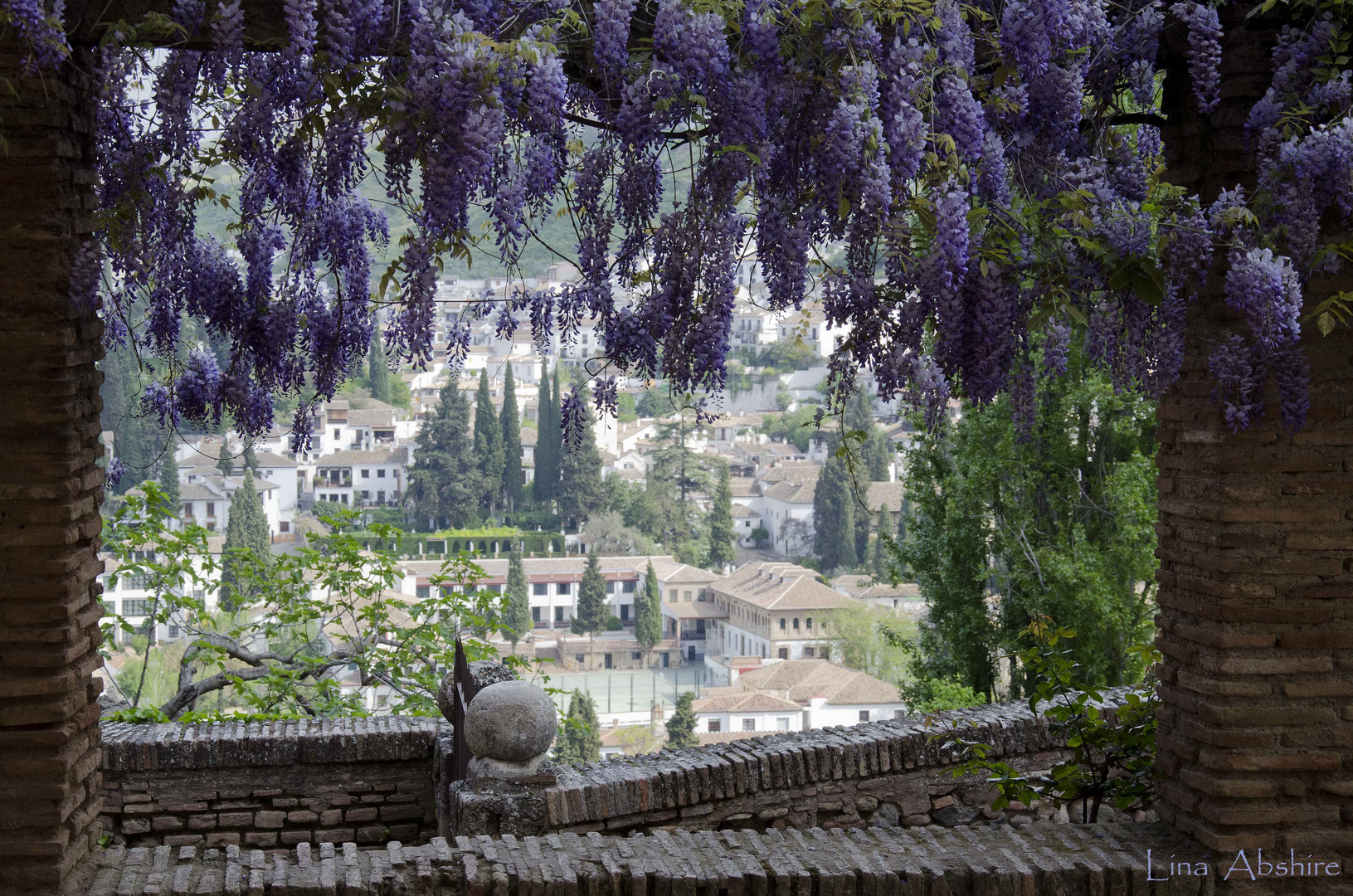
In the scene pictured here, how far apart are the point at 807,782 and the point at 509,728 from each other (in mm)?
1174

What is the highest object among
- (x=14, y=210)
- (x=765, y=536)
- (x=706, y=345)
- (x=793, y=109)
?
(x=793, y=109)

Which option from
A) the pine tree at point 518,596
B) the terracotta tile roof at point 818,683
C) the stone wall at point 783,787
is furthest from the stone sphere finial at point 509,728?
the terracotta tile roof at point 818,683

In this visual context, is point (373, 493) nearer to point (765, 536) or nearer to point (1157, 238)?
point (765, 536)

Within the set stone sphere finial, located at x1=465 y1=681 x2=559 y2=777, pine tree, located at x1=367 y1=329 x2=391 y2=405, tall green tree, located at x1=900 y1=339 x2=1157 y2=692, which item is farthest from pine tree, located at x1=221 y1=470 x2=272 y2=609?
stone sphere finial, located at x1=465 y1=681 x2=559 y2=777

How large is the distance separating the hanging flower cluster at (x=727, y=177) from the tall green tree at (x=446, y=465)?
95.4 feet

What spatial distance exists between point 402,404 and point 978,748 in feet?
112

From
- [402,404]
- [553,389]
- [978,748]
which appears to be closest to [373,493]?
[402,404]

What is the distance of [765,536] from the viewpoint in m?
37.4

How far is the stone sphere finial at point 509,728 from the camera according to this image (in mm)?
3492

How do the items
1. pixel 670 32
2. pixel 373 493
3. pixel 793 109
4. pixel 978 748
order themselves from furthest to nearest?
pixel 373 493, pixel 978 748, pixel 793 109, pixel 670 32

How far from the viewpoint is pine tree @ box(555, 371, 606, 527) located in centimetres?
3328

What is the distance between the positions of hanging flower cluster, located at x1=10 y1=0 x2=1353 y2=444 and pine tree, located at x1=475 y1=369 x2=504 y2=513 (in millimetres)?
27627

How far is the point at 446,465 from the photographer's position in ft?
107

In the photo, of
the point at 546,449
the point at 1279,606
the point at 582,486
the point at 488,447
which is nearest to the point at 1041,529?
the point at 1279,606
